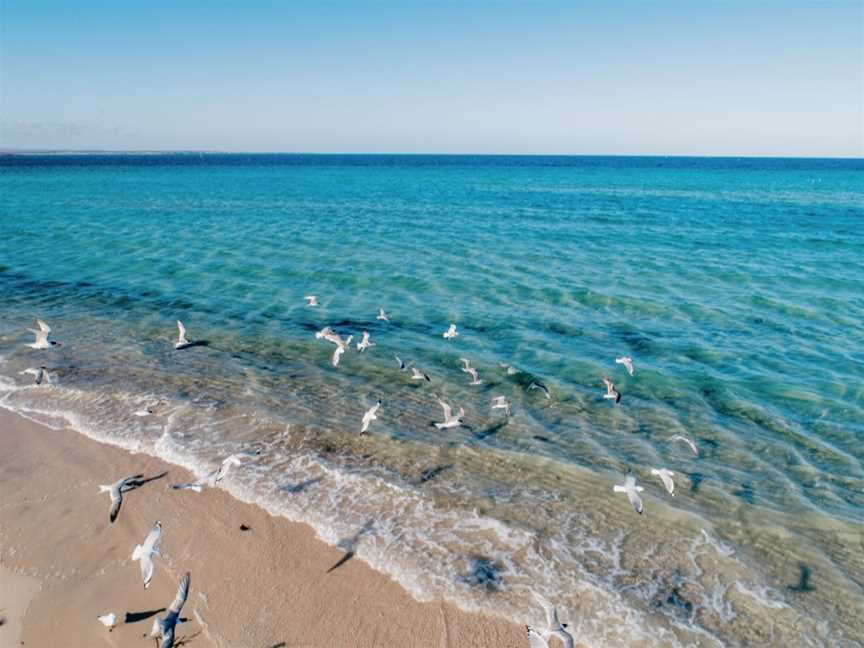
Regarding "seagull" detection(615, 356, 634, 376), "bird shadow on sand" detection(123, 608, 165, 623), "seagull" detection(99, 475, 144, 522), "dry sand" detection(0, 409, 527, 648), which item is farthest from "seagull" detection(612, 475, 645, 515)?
"seagull" detection(99, 475, 144, 522)

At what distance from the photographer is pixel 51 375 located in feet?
56.3

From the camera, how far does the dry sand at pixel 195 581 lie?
850 cm

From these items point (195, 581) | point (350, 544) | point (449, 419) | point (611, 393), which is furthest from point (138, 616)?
point (611, 393)

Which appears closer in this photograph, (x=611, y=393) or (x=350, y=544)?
(x=350, y=544)

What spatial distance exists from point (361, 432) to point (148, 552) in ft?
18.0

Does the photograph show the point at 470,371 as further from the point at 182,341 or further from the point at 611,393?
the point at 182,341

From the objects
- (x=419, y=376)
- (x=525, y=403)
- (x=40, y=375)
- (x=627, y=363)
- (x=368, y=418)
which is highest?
(x=627, y=363)

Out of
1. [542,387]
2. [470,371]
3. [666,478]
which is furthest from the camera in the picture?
[470,371]

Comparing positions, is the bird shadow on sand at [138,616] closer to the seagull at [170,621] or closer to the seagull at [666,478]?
the seagull at [170,621]

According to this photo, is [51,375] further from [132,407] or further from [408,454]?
[408,454]

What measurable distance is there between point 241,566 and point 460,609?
144 inches

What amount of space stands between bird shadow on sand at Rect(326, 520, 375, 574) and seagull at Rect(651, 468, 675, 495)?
5873 millimetres

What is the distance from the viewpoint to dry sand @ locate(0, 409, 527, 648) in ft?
27.9

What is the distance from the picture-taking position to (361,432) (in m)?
14.0
